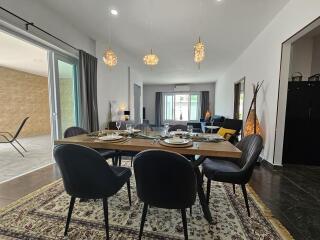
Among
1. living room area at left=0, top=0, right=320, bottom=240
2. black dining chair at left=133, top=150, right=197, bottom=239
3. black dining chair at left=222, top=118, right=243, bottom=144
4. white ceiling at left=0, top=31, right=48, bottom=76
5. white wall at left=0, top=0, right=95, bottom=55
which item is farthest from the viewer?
black dining chair at left=222, top=118, right=243, bottom=144

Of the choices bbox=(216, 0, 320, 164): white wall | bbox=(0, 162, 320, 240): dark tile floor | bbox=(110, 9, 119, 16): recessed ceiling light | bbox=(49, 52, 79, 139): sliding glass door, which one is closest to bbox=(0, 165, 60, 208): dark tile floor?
bbox=(0, 162, 320, 240): dark tile floor

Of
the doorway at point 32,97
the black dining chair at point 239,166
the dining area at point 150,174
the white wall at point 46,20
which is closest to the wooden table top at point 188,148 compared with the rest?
the dining area at point 150,174

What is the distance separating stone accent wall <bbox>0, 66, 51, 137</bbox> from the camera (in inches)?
221

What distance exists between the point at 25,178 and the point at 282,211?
11.1 ft

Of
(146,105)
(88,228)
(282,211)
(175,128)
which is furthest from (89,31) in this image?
(146,105)

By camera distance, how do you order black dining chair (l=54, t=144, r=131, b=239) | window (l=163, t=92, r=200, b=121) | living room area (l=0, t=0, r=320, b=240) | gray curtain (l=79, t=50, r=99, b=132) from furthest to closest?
window (l=163, t=92, r=200, b=121)
gray curtain (l=79, t=50, r=99, b=132)
living room area (l=0, t=0, r=320, b=240)
black dining chair (l=54, t=144, r=131, b=239)

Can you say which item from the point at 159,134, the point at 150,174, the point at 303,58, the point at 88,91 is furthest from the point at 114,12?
the point at 303,58

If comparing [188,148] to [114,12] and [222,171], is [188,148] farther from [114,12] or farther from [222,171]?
[114,12]

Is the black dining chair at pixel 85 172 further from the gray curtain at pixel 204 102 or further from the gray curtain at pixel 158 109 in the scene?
the gray curtain at pixel 158 109

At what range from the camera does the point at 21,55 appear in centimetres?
452

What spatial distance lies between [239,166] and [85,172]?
1.60 metres

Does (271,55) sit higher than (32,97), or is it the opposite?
(271,55)

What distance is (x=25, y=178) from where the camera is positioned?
2.56m

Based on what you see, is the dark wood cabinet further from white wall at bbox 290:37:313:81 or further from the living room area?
white wall at bbox 290:37:313:81
